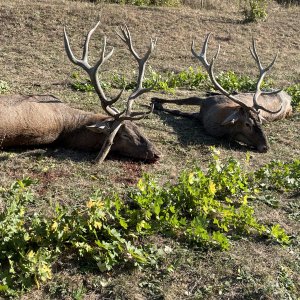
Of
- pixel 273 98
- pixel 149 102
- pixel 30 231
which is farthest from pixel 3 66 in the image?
pixel 30 231

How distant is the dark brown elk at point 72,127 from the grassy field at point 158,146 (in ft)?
0.60

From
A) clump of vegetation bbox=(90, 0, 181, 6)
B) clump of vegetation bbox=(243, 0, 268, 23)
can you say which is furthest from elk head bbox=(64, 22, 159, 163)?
clump of vegetation bbox=(243, 0, 268, 23)

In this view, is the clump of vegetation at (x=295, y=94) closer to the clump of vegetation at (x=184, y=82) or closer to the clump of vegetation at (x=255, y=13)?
A: the clump of vegetation at (x=184, y=82)

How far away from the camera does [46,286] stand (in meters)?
4.12

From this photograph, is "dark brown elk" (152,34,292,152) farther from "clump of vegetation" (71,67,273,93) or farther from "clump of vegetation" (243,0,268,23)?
"clump of vegetation" (243,0,268,23)

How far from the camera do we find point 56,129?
7035 mm

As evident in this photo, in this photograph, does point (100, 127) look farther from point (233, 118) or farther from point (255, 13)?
point (255, 13)

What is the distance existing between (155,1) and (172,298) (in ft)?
48.5

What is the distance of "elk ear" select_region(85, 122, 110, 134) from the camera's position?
688 centimetres

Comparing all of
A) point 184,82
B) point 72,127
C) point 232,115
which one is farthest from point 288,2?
point 72,127

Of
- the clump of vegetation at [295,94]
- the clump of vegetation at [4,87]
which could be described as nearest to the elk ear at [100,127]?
the clump of vegetation at [4,87]

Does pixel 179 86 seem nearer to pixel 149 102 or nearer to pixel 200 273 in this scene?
pixel 149 102

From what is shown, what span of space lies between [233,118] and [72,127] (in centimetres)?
279

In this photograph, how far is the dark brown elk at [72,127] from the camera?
6.69m
